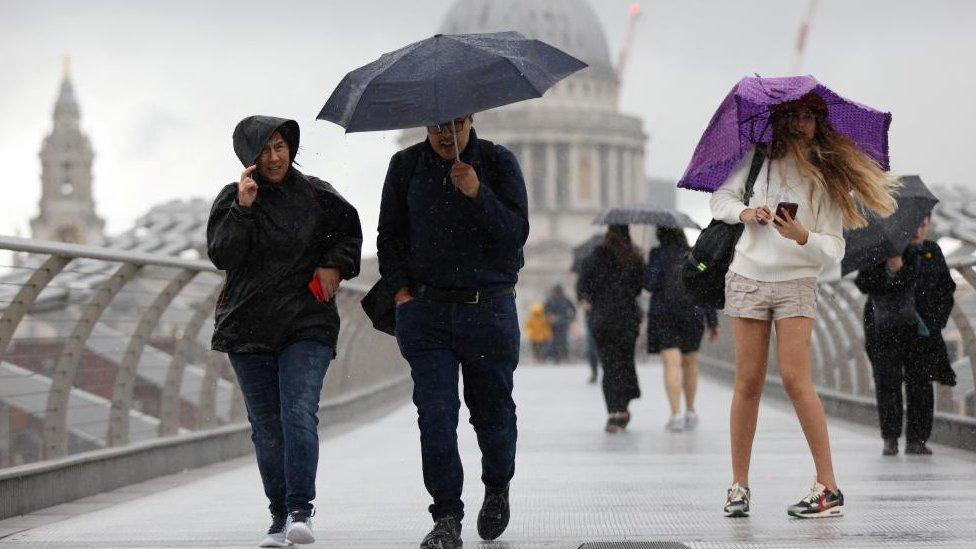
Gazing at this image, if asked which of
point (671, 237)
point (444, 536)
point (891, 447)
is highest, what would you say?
point (671, 237)

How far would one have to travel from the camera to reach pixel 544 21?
116 m

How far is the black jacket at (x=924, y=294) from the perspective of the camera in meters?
10.8

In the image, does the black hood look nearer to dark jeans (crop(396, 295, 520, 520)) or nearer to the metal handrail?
dark jeans (crop(396, 295, 520, 520))

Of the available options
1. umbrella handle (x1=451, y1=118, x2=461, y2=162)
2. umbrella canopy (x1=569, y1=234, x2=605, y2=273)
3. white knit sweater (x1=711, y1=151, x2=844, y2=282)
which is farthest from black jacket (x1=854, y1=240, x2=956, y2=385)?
umbrella canopy (x1=569, y1=234, x2=605, y2=273)

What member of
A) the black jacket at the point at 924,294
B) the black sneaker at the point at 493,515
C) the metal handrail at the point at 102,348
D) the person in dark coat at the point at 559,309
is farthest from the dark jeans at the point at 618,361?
the person in dark coat at the point at 559,309

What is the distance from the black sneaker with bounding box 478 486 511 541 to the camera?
690 centimetres

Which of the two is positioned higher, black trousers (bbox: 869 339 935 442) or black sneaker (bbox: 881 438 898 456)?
black trousers (bbox: 869 339 935 442)

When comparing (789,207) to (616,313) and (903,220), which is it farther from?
(616,313)

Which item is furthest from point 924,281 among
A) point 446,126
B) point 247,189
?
point 247,189

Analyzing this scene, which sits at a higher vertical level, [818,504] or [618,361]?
[618,361]

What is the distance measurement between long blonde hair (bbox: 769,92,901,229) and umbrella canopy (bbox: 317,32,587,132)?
1.17 meters

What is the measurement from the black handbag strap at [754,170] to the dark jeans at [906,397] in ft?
12.8

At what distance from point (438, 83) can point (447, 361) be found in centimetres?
103

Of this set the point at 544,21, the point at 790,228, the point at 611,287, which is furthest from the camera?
the point at 544,21
